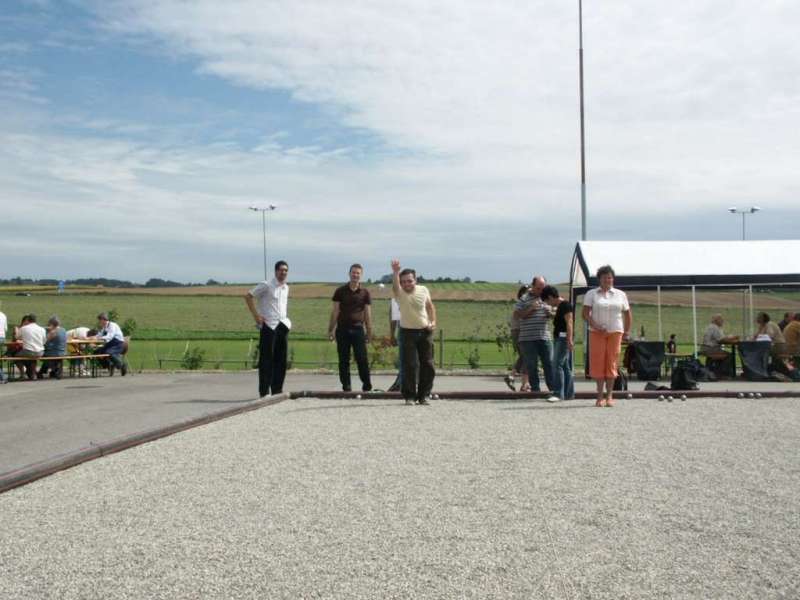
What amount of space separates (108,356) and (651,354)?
463 inches

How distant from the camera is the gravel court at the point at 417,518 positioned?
15.5 feet

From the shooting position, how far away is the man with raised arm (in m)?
13.2

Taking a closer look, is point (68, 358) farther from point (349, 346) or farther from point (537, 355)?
point (537, 355)

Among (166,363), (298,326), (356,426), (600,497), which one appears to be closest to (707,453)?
(600,497)

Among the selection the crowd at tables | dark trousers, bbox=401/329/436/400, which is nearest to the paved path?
the crowd at tables

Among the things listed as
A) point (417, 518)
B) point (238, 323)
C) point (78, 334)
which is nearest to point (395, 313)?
point (417, 518)

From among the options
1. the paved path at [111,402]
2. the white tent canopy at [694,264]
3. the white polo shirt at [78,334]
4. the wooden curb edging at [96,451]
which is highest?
the white tent canopy at [694,264]

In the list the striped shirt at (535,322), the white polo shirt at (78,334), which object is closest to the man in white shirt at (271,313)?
the striped shirt at (535,322)

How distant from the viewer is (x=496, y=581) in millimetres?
4703

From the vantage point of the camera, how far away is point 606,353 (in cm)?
1317

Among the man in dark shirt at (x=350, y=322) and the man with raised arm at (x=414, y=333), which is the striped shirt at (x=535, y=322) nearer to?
the man with raised arm at (x=414, y=333)

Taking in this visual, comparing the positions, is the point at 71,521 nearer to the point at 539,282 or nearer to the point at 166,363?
the point at 539,282

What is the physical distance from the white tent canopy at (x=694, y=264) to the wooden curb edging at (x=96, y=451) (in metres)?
11.9

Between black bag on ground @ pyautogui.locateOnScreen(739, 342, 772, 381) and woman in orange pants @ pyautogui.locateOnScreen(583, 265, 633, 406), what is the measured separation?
9.10 metres
